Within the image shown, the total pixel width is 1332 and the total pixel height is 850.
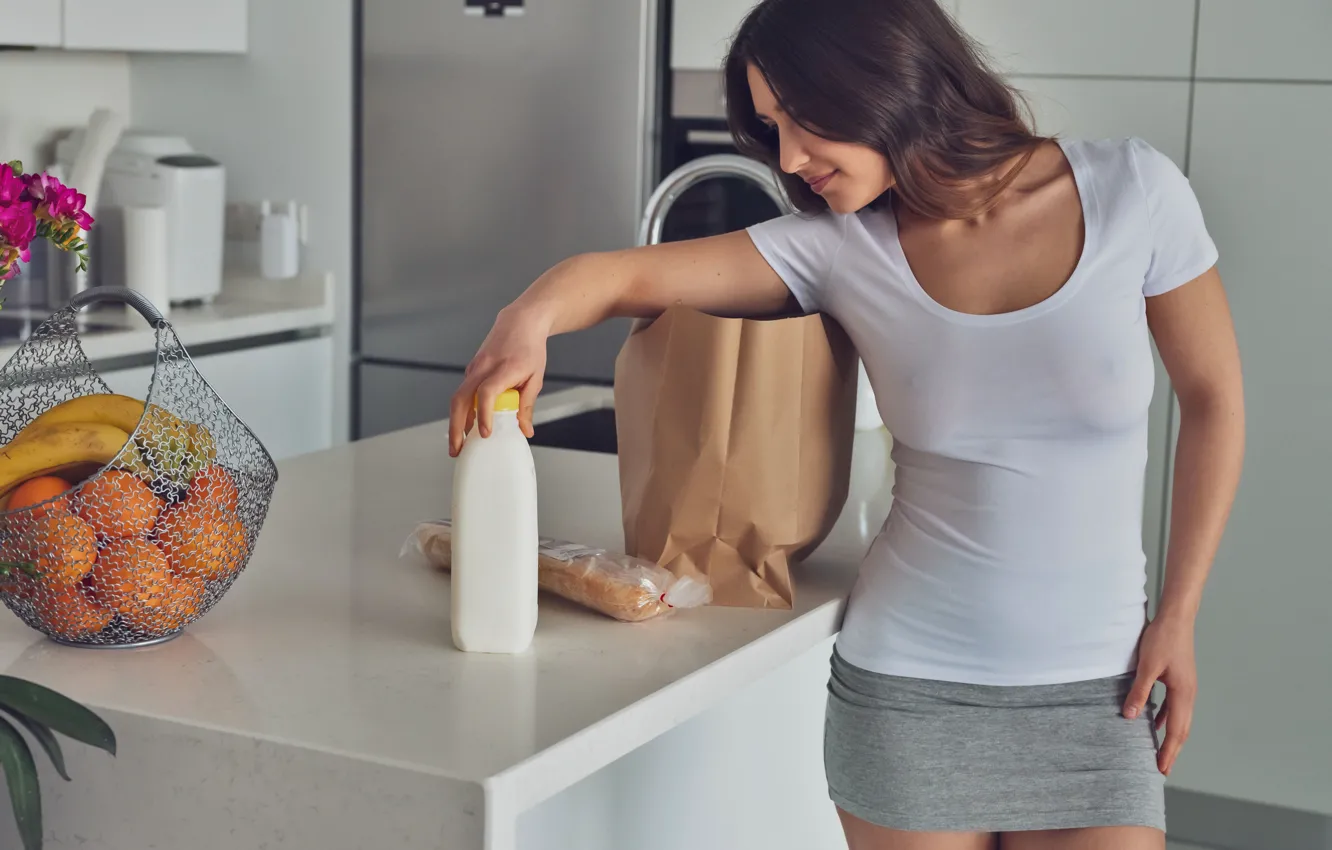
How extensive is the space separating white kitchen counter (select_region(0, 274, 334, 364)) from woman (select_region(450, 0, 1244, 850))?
174 cm

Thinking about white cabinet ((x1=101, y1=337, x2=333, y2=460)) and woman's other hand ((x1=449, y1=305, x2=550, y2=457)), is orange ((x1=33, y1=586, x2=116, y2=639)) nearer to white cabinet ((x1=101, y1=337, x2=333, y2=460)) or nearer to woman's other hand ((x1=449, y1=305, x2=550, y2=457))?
woman's other hand ((x1=449, y1=305, x2=550, y2=457))

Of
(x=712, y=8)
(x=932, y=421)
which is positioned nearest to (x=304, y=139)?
(x=712, y=8)

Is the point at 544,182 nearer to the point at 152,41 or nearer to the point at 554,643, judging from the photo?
the point at 152,41

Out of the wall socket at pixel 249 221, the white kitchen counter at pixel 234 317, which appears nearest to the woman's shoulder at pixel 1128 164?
the white kitchen counter at pixel 234 317

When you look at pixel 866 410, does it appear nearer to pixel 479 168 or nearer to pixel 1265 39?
pixel 1265 39

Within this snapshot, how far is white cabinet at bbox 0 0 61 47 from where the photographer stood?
2.76 m

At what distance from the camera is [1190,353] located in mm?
1185

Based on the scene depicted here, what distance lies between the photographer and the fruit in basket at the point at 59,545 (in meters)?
0.95

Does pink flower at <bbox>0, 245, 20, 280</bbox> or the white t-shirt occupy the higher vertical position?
pink flower at <bbox>0, 245, 20, 280</bbox>

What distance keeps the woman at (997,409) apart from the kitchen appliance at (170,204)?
212 cm

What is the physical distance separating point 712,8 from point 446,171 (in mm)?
648

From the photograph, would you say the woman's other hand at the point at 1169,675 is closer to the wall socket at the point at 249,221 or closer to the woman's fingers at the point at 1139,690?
the woman's fingers at the point at 1139,690

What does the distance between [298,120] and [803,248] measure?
7.44 ft

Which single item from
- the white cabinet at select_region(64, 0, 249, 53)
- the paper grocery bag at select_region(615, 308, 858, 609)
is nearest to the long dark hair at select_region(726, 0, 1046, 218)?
the paper grocery bag at select_region(615, 308, 858, 609)
